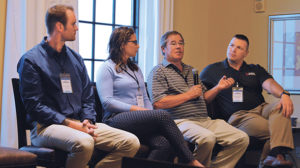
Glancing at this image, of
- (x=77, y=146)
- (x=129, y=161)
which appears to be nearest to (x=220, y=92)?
(x=77, y=146)

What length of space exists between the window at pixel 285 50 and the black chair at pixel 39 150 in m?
3.41

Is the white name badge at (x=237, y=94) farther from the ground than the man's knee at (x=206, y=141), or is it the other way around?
the white name badge at (x=237, y=94)

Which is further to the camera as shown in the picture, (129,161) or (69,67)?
(69,67)

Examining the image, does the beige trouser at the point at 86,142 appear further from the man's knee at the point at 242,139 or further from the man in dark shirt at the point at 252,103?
the man in dark shirt at the point at 252,103

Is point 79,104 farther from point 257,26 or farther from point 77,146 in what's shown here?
point 257,26

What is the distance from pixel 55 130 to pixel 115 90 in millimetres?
754

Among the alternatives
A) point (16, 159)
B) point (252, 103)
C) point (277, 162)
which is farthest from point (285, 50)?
point (16, 159)

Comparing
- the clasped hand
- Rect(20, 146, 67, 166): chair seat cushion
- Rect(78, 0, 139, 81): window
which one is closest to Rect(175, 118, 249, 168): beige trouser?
the clasped hand

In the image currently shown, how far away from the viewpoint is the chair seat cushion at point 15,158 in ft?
7.32

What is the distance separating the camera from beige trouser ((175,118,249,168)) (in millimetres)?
3166

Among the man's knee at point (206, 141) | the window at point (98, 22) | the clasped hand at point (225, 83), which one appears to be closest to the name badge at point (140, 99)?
the man's knee at point (206, 141)

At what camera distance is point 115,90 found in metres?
3.17

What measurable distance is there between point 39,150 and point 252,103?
214 cm

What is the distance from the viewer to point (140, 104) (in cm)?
322
